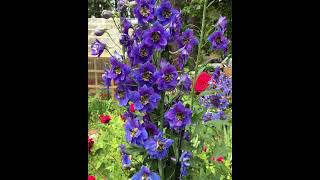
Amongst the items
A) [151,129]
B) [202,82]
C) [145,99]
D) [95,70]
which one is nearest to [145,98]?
[145,99]

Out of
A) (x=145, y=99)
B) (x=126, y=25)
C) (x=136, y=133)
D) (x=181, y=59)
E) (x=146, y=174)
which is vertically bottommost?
(x=146, y=174)

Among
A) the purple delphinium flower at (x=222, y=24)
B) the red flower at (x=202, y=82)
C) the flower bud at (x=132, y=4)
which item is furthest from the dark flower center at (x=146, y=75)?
the red flower at (x=202, y=82)

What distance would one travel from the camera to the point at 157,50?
139cm

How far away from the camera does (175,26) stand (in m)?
1.41

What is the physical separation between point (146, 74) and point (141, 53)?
0.06 meters

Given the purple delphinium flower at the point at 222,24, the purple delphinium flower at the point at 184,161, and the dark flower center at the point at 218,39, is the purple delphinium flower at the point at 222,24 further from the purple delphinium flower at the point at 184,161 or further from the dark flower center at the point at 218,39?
the purple delphinium flower at the point at 184,161

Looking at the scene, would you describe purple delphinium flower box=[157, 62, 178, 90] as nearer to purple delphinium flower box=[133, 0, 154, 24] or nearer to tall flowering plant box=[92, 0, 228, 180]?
tall flowering plant box=[92, 0, 228, 180]

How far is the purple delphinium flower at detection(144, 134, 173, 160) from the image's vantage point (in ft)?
4.52

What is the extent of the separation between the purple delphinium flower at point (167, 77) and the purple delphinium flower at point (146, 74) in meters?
0.02

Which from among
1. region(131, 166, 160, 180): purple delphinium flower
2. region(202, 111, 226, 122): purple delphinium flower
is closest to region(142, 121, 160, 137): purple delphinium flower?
region(131, 166, 160, 180): purple delphinium flower

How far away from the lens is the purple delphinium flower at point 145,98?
136 centimetres

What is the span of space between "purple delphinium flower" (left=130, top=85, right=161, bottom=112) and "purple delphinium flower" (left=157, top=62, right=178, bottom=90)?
3 cm

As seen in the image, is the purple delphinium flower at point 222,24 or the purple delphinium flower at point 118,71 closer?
the purple delphinium flower at point 118,71

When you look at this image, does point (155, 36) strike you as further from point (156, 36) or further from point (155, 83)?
point (155, 83)
